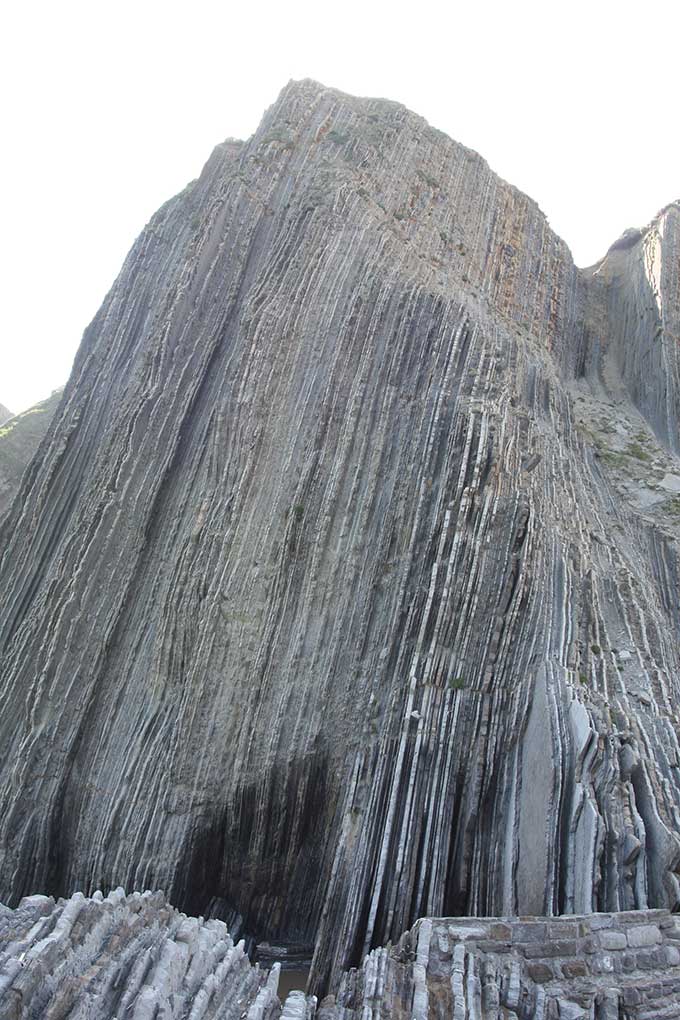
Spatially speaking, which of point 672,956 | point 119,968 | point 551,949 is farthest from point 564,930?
point 119,968

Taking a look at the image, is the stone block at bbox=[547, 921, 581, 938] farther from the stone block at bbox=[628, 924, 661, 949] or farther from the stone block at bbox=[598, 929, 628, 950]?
the stone block at bbox=[628, 924, 661, 949]

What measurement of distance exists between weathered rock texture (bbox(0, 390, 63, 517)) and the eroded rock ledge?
1945 centimetres

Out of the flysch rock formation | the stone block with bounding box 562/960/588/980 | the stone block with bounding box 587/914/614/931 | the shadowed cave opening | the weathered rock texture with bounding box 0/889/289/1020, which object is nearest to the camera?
the weathered rock texture with bounding box 0/889/289/1020

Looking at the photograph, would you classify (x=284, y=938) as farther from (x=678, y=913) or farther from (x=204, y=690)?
(x=678, y=913)

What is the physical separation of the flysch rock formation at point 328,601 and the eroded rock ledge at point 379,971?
1.12 metres

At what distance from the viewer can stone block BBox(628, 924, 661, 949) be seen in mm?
6895

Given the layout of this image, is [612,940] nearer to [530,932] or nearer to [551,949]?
[551,949]

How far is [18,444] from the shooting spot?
2638 cm

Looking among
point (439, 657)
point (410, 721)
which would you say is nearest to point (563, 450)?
point (439, 657)

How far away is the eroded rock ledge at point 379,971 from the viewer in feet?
19.2

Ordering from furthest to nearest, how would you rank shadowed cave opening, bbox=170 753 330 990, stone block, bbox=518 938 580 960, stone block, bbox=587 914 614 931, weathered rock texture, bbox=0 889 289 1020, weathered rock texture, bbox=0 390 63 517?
weathered rock texture, bbox=0 390 63 517, shadowed cave opening, bbox=170 753 330 990, stone block, bbox=587 914 614 931, stone block, bbox=518 938 580 960, weathered rock texture, bbox=0 889 289 1020

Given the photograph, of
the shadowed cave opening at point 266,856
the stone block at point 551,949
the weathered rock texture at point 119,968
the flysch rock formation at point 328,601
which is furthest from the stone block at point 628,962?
the shadowed cave opening at point 266,856

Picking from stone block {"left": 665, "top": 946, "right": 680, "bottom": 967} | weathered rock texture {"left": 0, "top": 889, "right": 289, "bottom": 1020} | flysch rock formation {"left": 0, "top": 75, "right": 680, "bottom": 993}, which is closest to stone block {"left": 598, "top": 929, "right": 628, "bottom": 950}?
stone block {"left": 665, "top": 946, "right": 680, "bottom": 967}

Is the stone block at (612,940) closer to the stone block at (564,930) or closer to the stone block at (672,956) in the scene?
the stone block at (564,930)
